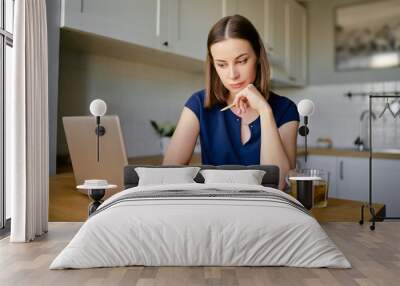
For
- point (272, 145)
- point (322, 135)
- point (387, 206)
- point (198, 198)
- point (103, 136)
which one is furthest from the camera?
point (322, 135)

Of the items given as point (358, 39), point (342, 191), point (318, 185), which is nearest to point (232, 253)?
point (318, 185)

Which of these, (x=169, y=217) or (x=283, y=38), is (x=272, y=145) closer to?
(x=169, y=217)

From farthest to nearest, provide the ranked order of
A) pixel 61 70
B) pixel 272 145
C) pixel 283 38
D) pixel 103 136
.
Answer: pixel 283 38, pixel 61 70, pixel 272 145, pixel 103 136

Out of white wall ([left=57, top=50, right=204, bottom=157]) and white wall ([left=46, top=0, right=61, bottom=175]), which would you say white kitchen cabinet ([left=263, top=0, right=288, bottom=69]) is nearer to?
white wall ([left=57, top=50, right=204, bottom=157])

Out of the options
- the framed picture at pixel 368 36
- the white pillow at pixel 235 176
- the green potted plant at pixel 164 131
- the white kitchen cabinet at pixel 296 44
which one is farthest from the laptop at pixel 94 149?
the framed picture at pixel 368 36

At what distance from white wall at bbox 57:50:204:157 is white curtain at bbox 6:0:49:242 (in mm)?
662

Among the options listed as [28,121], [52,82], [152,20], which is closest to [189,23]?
[152,20]

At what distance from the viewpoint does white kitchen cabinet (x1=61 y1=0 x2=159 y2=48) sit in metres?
3.54

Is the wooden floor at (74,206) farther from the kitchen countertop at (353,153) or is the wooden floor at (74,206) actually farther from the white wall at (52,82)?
the kitchen countertop at (353,153)

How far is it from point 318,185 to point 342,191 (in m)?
1.86

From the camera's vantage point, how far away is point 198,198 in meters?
2.84

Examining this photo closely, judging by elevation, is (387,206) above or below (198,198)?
below

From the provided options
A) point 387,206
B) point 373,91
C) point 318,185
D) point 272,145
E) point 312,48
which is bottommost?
point 387,206

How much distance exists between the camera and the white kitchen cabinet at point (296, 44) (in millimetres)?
5785
